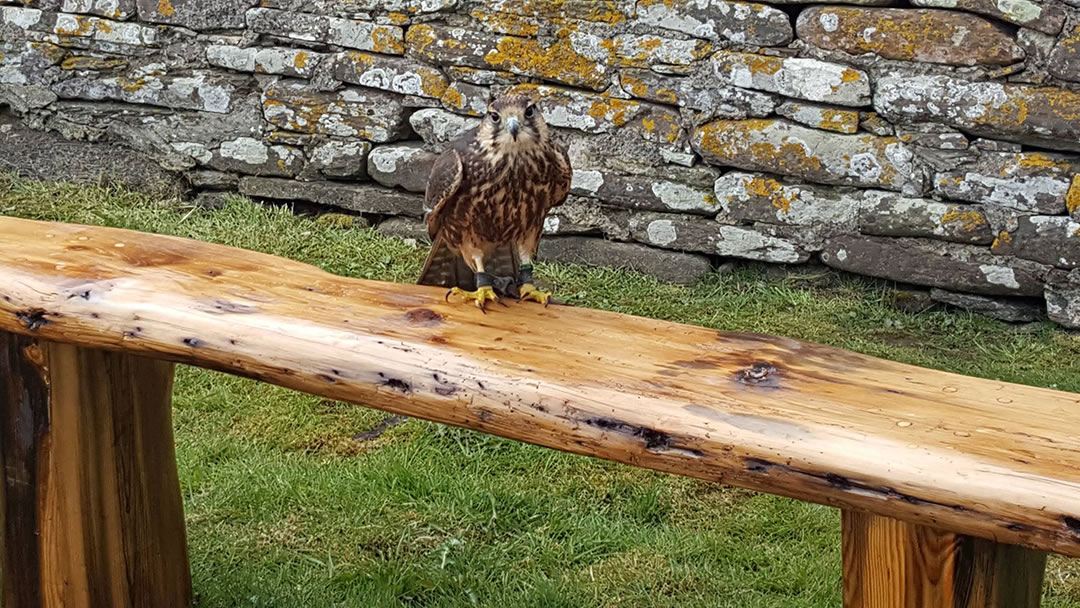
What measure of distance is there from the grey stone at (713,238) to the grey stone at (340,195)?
3.46ft

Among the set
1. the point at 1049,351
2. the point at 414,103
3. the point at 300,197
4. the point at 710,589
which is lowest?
the point at 710,589

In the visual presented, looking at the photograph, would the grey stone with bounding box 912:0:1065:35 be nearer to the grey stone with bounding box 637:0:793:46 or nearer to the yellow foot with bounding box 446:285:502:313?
the grey stone with bounding box 637:0:793:46

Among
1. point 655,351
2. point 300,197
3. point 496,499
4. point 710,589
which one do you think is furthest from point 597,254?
point 655,351

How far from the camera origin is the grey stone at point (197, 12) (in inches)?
208

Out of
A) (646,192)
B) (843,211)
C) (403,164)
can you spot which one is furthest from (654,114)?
(403,164)

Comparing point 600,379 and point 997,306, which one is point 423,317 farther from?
point 997,306

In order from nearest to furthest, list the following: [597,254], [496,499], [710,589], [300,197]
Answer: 1. [710,589]
2. [496,499]
3. [597,254]
4. [300,197]

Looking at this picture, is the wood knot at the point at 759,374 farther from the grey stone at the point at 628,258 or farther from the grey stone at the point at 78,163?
the grey stone at the point at 78,163

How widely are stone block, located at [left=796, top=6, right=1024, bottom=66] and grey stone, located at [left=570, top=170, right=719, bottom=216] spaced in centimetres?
77

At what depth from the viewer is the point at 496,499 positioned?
3574 mm

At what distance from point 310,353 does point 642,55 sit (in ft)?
9.64

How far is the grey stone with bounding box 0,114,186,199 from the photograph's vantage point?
559 centimetres

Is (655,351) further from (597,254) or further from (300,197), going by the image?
(300,197)

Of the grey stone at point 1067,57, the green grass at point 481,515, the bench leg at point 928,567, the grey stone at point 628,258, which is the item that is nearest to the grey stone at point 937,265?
the green grass at point 481,515
